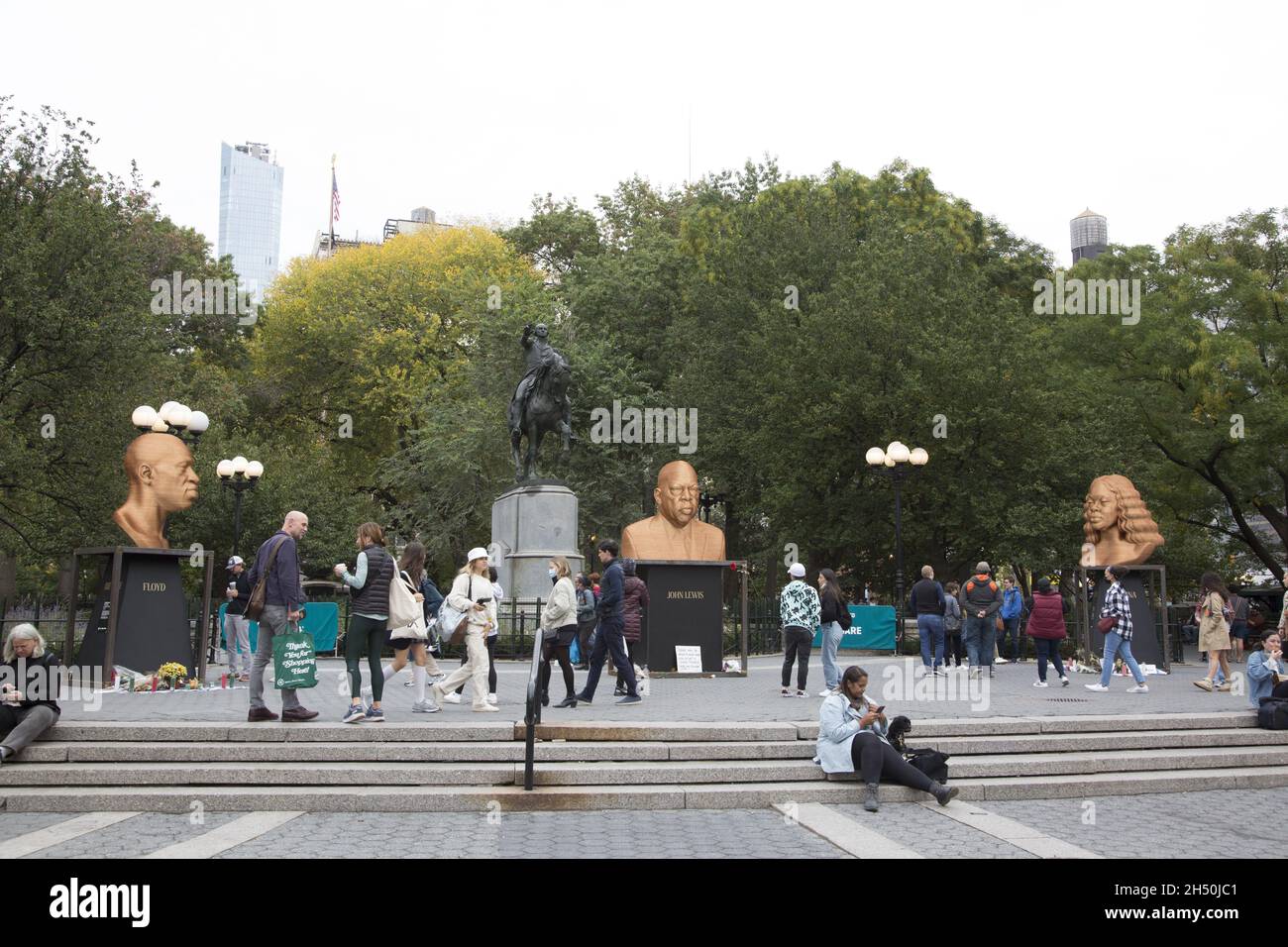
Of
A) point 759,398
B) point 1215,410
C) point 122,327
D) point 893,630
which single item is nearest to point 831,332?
point 759,398

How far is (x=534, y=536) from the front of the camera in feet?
81.8

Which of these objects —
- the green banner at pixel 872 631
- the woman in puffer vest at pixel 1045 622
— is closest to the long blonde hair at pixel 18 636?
the woman in puffer vest at pixel 1045 622

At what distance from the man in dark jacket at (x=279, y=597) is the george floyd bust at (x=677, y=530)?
8416 millimetres

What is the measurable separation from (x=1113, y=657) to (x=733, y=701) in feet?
20.2

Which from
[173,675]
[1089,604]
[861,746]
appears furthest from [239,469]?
[861,746]

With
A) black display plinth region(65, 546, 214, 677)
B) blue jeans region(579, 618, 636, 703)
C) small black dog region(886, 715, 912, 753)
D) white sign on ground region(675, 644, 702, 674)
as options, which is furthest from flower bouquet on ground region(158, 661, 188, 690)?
small black dog region(886, 715, 912, 753)

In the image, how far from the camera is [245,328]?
46.3 m

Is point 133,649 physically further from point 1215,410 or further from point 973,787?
point 1215,410

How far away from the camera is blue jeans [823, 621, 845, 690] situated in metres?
15.0

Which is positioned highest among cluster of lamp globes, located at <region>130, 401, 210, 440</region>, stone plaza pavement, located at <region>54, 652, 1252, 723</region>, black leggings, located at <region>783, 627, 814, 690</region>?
cluster of lamp globes, located at <region>130, 401, 210, 440</region>

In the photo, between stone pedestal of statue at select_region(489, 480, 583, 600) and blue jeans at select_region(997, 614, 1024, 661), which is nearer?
stone pedestal of statue at select_region(489, 480, 583, 600)

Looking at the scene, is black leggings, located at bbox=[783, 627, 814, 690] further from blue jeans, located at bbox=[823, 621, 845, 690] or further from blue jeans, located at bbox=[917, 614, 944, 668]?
blue jeans, located at bbox=[917, 614, 944, 668]

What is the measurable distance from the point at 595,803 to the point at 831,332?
2286 cm

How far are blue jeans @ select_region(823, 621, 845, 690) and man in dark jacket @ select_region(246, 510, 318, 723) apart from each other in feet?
22.2
